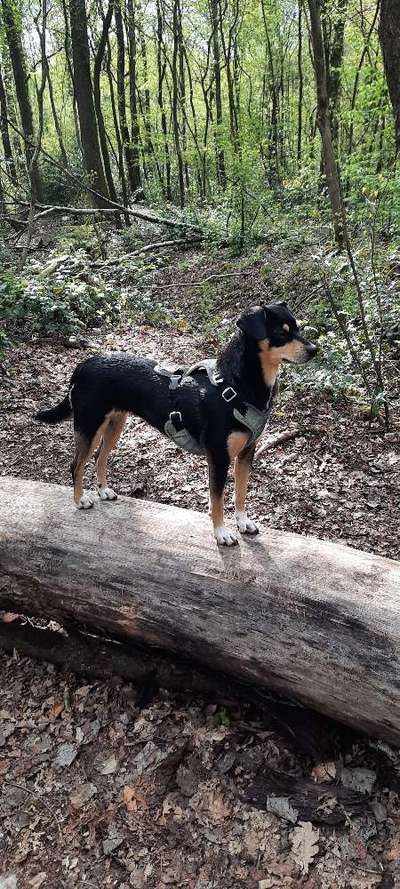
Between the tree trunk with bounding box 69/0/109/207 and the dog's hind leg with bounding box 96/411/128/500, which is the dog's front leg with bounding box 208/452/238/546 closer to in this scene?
the dog's hind leg with bounding box 96/411/128/500

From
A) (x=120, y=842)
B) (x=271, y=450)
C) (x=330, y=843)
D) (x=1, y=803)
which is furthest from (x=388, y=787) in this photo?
(x=271, y=450)

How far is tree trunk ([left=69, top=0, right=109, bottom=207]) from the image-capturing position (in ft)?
50.1

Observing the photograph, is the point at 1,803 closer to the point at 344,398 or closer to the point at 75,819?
the point at 75,819

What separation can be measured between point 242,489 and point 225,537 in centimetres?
38

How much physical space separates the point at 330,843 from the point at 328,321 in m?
5.85

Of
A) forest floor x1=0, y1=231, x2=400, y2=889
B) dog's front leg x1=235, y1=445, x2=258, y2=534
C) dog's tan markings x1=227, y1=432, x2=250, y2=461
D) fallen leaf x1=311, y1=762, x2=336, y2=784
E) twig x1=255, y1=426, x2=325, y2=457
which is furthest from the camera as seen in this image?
twig x1=255, y1=426, x2=325, y2=457

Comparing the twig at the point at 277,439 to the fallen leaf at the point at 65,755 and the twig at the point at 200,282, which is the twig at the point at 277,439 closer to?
the fallen leaf at the point at 65,755

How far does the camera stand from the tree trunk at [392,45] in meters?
6.46

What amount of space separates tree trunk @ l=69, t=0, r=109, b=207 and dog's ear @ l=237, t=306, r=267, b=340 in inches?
537

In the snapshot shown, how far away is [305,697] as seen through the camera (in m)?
2.87

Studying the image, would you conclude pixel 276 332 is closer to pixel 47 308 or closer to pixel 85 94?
pixel 47 308

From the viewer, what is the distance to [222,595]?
10.3ft

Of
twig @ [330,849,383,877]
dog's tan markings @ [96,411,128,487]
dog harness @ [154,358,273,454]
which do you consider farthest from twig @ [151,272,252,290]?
twig @ [330,849,383,877]

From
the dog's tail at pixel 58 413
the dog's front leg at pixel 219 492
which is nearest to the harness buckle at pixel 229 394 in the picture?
the dog's front leg at pixel 219 492
